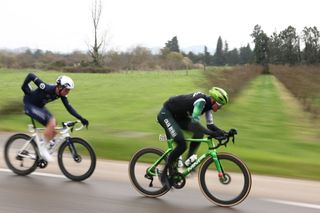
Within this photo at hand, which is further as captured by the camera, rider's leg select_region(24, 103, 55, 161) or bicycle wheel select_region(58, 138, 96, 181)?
rider's leg select_region(24, 103, 55, 161)

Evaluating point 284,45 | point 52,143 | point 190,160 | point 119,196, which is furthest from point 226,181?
point 284,45

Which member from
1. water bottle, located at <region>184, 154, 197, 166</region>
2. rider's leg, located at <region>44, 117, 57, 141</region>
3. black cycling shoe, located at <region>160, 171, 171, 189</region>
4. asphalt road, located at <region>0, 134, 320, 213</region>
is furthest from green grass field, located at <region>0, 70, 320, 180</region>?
black cycling shoe, located at <region>160, 171, 171, 189</region>

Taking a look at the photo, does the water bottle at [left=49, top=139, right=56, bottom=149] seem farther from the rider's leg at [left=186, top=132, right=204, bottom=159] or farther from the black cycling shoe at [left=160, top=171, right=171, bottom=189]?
the rider's leg at [left=186, top=132, right=204, bottom=159]

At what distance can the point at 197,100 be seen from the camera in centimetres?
618

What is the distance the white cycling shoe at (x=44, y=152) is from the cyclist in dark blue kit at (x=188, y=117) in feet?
7.13

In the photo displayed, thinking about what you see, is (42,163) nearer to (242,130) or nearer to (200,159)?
(200,159)

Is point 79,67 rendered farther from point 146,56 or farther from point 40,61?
point 146,56

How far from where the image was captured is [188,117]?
6711 millimetres

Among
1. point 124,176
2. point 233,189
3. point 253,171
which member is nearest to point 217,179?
point 233,189

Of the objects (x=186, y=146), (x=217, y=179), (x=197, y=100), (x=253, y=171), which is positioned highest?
(x=197, y=100)

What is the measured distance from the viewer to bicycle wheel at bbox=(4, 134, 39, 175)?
7.69 m

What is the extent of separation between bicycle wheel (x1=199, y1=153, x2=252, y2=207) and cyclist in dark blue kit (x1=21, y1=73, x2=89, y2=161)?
2404 mm

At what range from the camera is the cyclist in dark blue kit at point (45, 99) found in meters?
7.48

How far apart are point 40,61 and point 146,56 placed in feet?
72.8
